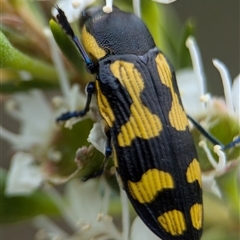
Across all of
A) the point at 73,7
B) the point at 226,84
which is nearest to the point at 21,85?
the point at 73,7

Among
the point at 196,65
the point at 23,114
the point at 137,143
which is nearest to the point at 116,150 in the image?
the point at 137,143

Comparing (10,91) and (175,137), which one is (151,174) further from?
(10,91)

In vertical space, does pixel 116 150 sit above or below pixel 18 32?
below

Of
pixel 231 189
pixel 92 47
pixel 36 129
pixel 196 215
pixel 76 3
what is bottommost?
pixel 231 189

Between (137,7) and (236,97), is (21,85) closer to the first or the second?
(137,7)

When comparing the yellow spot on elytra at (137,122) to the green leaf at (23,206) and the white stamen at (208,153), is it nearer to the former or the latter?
the white stamen at (208,153)

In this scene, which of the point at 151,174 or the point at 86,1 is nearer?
the point at 151,174
